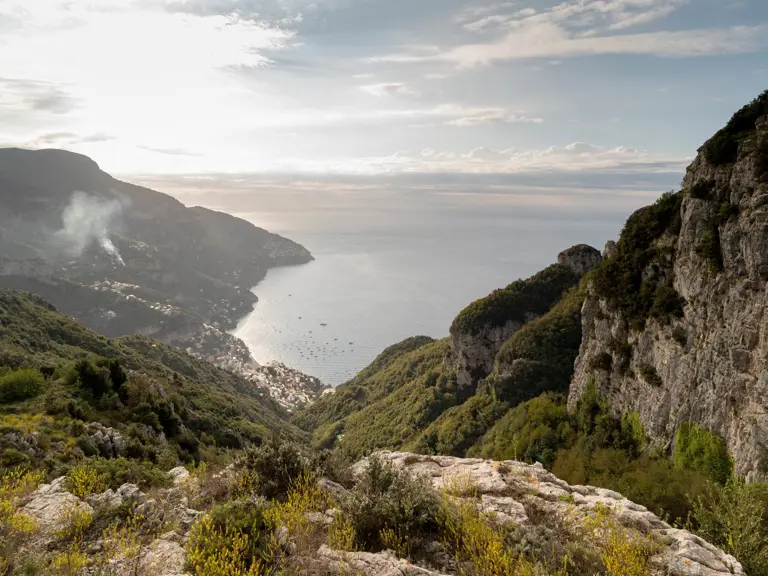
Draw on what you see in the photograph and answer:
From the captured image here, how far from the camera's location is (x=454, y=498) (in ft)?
23.5

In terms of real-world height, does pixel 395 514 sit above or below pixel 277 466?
above

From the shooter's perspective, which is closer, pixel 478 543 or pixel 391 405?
pixel 478 543

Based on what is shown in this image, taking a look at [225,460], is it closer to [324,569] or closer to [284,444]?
[284,444]

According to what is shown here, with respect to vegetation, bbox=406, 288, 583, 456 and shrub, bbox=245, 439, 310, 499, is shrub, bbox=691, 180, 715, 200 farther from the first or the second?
vegetation, bbox=406, 288, 583, 456

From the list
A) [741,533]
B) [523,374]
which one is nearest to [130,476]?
[741,533]

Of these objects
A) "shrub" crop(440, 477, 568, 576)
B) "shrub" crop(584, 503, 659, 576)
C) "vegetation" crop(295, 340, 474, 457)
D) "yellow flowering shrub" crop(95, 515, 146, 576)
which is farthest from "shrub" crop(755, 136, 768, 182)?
"vegetation" crop(295, 340, 474, 457)

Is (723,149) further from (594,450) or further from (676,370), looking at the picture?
(594,450)

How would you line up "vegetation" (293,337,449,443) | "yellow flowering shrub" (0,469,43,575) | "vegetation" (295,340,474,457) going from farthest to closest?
1. "vegetation" (293,337,449,443)
2. "vegetation" (295,340,474,457)
3. "yellow flowering shrub" (0,469,43,575)

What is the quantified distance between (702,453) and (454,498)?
15154mm

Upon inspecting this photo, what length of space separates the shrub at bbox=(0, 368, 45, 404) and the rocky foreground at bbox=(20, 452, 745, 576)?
1416 cm

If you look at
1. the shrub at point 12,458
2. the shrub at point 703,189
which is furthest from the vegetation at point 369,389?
the shrub at point 12,458

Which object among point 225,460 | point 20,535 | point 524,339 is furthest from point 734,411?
point 524,339

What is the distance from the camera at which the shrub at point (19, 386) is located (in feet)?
61.1

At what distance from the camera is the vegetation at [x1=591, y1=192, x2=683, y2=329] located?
21.0 meters
